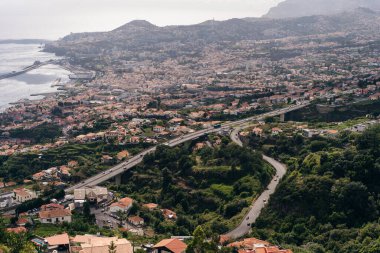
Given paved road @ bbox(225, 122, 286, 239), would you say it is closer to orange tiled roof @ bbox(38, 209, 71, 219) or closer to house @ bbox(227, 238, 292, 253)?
house @ bbox(227, 238, 292, 253)

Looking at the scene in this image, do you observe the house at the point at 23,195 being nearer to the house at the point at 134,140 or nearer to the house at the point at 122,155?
the house at the point at 122,155

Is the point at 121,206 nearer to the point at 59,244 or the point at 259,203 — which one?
the point at 259,203

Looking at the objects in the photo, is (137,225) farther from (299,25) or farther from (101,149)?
(299,25)

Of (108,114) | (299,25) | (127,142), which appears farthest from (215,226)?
(299,25)

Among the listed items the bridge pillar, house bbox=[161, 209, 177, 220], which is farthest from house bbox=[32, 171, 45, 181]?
house bbox=[161, 209, 177, 220]

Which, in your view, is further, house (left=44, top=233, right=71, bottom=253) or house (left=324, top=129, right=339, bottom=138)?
house (left=324, top=129, right=339, bottom=138)

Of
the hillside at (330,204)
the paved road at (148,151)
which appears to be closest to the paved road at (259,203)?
the hillside at (330,204)

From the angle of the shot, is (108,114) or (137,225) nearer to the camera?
(137,225)

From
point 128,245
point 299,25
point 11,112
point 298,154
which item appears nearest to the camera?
point 128,245
